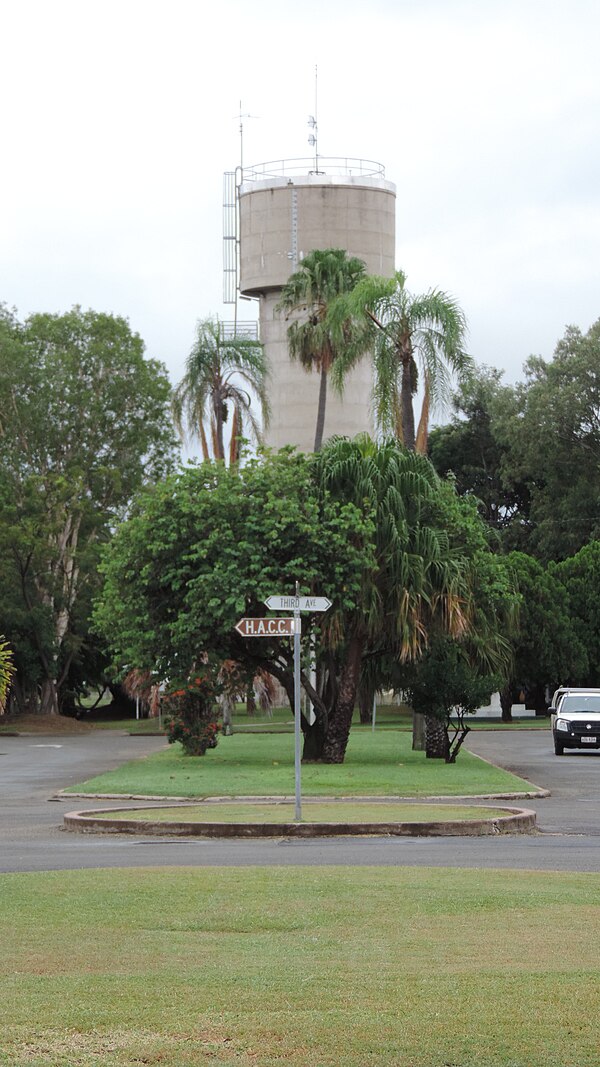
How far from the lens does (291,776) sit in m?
28.2

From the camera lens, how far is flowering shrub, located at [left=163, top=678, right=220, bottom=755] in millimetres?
36094

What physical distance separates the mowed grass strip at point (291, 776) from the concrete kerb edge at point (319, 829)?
5.04m

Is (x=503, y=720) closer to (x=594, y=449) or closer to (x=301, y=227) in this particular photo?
(x=594, y=449)

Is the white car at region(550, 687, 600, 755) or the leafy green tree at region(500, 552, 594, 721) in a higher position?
the leafy green tree at region(500, 552, 594, 721)

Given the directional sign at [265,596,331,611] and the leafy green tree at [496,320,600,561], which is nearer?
the directional sign at [265,596,331,611]

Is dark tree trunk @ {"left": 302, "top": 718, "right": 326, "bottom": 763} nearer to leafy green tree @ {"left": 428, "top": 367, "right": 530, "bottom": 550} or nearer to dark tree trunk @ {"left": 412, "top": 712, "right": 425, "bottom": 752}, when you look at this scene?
dark tree trunk @ {"left": 412, "top": 712, "right": 425, "bottom": 752}

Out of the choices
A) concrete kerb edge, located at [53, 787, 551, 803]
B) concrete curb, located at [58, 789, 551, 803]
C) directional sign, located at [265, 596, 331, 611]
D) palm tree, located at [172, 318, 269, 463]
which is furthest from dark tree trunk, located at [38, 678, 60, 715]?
directional sign, located at [265, 596, 331, 611]

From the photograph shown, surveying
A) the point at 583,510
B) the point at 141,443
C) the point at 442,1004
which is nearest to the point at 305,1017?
the point at 442,1004

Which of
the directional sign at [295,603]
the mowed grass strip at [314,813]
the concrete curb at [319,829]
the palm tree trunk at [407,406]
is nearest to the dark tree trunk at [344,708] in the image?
the palm tree trunk at [407,406]

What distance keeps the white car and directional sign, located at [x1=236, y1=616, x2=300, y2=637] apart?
70.5 ft

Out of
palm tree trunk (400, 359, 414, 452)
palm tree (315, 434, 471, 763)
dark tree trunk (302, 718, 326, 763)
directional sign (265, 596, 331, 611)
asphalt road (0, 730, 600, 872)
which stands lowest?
asphalt road (0, 730, 600, 872)

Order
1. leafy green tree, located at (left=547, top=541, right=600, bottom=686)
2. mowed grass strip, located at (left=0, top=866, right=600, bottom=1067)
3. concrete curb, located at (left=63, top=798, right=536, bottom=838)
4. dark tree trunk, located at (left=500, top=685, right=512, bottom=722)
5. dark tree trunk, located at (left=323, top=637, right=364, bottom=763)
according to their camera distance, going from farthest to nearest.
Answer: dark tree trunk, located at (left=500, top=685, right=512, bottom=722)
leafy green tree, located at (left=547, top=541, right=600, bottom=686)
dark tree trunk, located at (left=323, top=637, right=364, bottom=763)
concrete curb, located at (left=63, top=798, right=536, bottom=838)
mowed grass strip, located at (left=0, top=866, right=600, bottom=1067)

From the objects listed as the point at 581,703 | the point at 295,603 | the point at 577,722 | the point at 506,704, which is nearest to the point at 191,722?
the point at 577,722

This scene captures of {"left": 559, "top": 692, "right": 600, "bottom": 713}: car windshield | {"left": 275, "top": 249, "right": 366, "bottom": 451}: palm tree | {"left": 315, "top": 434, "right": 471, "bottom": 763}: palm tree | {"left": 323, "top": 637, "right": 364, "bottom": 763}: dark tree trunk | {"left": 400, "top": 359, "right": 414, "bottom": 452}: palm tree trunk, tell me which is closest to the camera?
{"left": 315, "top": 434, "right": 471, "bottom": 763}: palm tree
